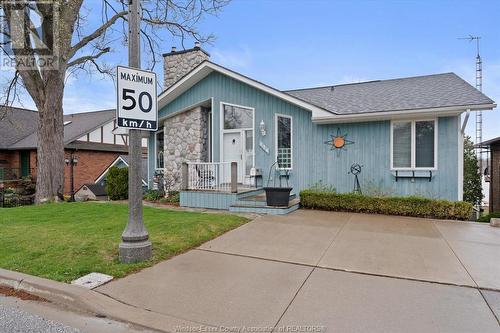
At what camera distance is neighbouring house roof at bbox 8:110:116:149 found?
2084cm

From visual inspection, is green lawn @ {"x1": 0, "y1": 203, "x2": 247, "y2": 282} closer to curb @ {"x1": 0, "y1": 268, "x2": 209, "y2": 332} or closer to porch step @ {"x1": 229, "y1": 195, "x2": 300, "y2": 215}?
curb @ {"x1": 0, "y1": 268, "x2": 209, "y2": 332}

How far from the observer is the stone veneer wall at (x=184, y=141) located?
11.8 meters

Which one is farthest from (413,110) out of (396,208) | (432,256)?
(432,256)

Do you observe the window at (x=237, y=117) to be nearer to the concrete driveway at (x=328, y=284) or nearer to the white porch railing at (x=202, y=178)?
the white porch railing at (x=202, y=178)

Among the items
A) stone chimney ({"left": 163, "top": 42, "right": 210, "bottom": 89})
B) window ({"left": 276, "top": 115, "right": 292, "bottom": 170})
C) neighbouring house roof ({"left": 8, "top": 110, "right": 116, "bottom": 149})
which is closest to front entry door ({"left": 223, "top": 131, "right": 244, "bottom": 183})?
window ({"left": 276, "top": 115, "right": 292, "bottom": 170})

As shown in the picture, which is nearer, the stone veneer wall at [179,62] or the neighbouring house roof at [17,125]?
the stone veneer wall at [179,62]

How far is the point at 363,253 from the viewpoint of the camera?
5137 millimetres

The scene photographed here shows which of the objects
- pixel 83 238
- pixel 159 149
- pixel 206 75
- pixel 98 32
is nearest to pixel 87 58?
pixel 98 32

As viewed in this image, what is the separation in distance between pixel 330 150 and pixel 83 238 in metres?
7.43

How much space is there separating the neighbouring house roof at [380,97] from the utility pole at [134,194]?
616cm

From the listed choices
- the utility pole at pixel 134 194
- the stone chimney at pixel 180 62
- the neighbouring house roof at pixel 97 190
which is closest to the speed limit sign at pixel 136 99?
the utility pole at pixel 134 194

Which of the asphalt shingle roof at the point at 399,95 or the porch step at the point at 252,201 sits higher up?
the asphalt shingle roof at the point at 399,95

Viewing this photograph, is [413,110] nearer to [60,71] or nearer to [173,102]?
[173,102]

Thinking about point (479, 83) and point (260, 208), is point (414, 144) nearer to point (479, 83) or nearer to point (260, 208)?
point (260, 208)
